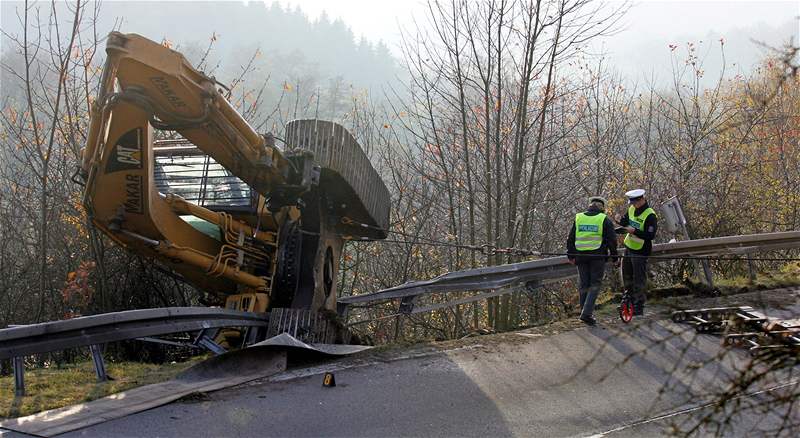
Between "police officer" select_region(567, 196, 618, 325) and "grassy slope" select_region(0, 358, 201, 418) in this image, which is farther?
"police officer" select_region(567, 196, 618, 325)

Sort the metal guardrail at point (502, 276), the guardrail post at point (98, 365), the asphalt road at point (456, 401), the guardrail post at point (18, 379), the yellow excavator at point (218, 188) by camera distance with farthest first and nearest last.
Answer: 1. the metal guardrail at point (502, 276)
2. the yellow excavator at point (218, 188)
3. the guardrail post at point (98, 365)
4. the guardrail post at point (18, 379)
5. the asphalt road at point (456, 401)

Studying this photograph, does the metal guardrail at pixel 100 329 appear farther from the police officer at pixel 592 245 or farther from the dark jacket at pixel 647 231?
the dark jacket at pixel 647 231

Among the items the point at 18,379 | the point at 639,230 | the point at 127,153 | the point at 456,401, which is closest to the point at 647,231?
the point at 639,230

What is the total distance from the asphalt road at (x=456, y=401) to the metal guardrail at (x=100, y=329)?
0.90m

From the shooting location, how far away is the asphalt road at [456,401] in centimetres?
561

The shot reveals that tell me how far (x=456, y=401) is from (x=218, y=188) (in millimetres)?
5773

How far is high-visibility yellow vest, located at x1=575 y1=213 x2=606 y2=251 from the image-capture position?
9.52 m

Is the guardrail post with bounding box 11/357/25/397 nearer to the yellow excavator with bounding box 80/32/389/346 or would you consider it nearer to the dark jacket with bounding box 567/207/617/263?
the yellow excavator with bounding box 80/32/389/346

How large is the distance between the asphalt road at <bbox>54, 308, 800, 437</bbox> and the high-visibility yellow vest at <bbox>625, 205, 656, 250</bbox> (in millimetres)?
2151

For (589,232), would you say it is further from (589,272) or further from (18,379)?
(18,379)

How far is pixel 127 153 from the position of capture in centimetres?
850

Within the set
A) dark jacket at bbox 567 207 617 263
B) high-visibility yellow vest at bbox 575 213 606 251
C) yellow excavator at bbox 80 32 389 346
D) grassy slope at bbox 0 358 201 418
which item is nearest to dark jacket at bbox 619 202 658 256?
dark jacket at bbox 567 207 617 263

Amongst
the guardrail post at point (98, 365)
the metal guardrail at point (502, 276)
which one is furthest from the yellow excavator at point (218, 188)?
the guardrail post at point (98, 365)

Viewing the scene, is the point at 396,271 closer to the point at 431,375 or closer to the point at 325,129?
the point at 325,129
